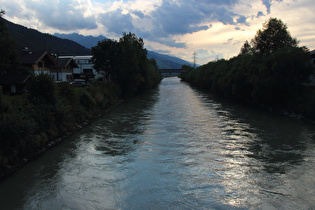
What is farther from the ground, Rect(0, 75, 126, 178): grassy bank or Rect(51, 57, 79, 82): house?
Rect(51, 57, 79, 82): house

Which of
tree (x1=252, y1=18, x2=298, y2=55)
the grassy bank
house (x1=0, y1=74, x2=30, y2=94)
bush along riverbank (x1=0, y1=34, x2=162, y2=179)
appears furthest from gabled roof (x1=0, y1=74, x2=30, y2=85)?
tree (x1=252, y1=18, x2=298, y2=55)

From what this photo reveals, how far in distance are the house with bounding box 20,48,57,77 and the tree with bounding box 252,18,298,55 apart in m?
40.6

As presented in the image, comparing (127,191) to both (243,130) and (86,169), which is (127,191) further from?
(243,130)

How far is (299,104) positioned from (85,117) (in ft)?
82.8

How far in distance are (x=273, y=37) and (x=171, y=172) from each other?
142 ft

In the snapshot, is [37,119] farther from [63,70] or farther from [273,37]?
[273,37]

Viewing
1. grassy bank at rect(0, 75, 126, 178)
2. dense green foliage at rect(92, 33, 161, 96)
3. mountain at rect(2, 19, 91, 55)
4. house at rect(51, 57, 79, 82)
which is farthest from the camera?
mountain at rect(2, 19, 91, 55)

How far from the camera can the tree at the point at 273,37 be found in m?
45.3

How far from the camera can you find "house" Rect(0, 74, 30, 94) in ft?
97.2

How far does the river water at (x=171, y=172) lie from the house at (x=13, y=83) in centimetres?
1517

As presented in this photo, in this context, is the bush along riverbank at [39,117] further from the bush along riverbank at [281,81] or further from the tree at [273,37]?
the tree at [273,37]

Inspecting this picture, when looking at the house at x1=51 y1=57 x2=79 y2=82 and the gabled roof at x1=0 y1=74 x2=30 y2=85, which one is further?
the house at x1=51 y1=57 x2=79 y2=82

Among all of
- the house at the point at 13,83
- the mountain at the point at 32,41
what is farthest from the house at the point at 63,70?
the mountain at the point at 32,41

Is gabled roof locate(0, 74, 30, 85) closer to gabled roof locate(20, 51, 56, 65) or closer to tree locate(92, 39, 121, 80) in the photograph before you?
gabled roof locate(20, 51, 56, 65)
